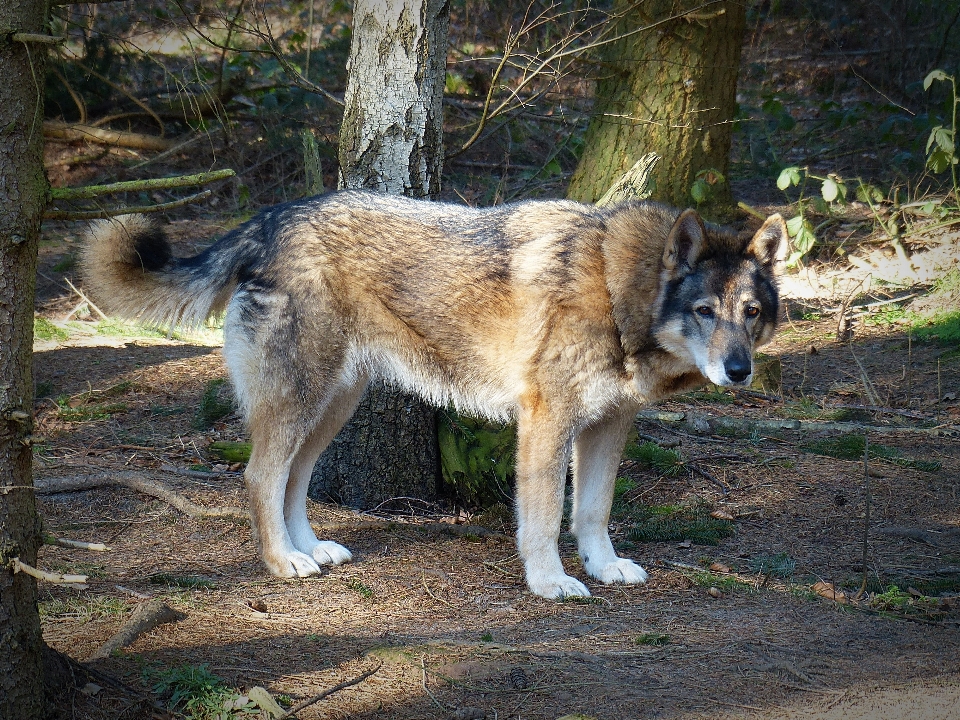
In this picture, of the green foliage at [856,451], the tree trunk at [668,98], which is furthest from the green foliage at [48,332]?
the green foliage at [856,451]

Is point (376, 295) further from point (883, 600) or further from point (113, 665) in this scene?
point (883, 600)

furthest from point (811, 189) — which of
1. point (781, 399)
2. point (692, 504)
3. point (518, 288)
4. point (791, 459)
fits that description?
point (518, 288)

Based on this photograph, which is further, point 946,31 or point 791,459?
point 946,31

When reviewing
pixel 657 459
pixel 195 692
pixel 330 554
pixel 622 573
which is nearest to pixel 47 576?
pixel 195 692

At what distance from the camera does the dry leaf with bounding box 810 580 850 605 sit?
15.9 ft

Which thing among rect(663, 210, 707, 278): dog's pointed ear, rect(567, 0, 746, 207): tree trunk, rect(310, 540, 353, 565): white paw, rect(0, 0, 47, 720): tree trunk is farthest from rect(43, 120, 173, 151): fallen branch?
rect(0, 0, 47, 720): tree trunk

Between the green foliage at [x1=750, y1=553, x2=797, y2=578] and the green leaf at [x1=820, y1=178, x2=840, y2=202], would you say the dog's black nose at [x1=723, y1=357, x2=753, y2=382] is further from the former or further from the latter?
the green leaf at [x1=820, y1=178, x2=840, y2=202]

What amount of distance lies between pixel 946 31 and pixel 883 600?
1212cm

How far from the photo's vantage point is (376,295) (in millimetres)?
5180

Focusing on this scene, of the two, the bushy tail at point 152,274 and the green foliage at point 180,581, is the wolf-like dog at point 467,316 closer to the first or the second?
the bushy tail at point 152,274

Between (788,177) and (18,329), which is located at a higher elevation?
(788,177)

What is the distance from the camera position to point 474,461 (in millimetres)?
6094

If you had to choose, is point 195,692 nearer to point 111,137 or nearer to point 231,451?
point 231,451

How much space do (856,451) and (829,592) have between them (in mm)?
2355
